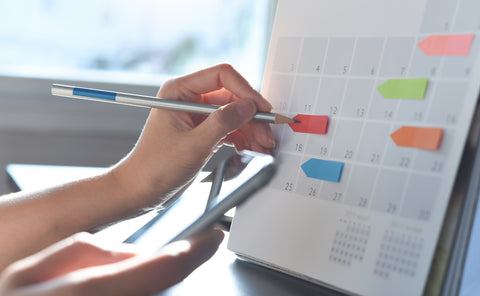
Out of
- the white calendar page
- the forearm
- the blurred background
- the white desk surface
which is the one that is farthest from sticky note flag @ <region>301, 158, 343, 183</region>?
the blurred background

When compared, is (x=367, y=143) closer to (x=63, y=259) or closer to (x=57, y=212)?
(x=63, y=259)

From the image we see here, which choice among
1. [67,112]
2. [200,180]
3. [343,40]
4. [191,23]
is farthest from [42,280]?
[191,23]

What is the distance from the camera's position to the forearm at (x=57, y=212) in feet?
1.91

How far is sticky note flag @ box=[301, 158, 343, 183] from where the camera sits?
46 cm

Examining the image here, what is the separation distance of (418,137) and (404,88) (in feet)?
0.16

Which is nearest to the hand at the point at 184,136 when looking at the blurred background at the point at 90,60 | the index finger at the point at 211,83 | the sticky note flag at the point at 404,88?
the index finger at the point at 211,83

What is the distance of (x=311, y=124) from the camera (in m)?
0.49

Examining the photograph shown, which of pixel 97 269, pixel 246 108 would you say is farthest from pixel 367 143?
pixel 97 269

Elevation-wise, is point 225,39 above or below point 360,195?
above

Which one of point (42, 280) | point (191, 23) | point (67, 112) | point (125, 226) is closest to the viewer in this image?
point (42, 280)

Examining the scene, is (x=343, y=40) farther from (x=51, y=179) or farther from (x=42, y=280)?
(x=51, y=179)

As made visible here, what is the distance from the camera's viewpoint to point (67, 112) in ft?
4.31

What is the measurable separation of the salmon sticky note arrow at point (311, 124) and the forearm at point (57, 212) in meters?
0.26

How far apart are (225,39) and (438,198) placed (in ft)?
4.03
